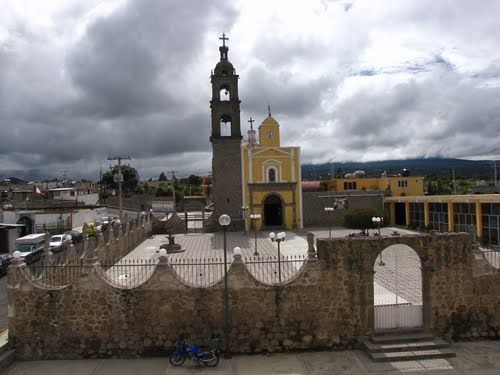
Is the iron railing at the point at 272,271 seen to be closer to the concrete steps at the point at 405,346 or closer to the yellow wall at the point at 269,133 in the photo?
the concrete steps at the point at 405,346

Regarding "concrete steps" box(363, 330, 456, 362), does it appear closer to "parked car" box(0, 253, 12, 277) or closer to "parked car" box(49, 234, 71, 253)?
"parked car" box(0, 253, 12, 277)

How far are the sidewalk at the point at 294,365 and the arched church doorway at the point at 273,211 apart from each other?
29119mm

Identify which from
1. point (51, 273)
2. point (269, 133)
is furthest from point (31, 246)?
point (269, 133)

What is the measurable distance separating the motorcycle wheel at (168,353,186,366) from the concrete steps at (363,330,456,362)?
Result: 15.6 ft

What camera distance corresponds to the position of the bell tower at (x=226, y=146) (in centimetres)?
3818

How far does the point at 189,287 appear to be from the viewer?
1117 cm

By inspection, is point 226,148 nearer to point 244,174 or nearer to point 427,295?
point 244,174

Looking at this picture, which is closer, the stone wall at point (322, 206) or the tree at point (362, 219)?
the tree at point (362, 219)

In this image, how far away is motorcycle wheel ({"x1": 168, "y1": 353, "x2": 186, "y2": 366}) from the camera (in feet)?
34.3

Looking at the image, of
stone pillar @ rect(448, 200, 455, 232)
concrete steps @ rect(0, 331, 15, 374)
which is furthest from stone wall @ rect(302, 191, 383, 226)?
concrete steps @ rect(0, 331, 15, 374)

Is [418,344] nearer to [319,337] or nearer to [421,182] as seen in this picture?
[319,337]

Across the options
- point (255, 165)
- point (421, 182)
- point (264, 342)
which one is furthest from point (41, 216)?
point (421, 182)

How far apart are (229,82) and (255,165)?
804cm

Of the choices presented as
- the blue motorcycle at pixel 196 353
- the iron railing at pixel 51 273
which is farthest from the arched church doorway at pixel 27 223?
the blue motorcycle at pixel 196 353
